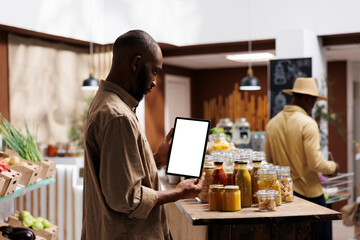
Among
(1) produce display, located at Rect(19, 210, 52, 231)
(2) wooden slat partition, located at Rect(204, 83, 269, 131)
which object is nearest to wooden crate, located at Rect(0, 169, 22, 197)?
(1) produce display, located at Rect(19, 210, 52, 231)

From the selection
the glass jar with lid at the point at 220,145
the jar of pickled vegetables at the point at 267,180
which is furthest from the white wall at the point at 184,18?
the jar of pickled vegetables at the point at 267,180

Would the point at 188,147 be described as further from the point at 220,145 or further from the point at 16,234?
the point at 16,234

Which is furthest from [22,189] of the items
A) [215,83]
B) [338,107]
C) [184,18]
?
[215,83]

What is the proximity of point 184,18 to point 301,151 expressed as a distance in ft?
14.3

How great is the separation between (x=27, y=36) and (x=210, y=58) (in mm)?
3362

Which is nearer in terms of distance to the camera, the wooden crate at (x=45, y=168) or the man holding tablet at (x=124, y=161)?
the man holding tablet at (x=124, y=161)

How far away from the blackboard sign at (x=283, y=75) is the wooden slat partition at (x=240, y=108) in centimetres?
356

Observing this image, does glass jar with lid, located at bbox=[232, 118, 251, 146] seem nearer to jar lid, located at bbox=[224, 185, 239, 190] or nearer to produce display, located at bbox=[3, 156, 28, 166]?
produce display, located at bbox=[3, 156, 28, 166]

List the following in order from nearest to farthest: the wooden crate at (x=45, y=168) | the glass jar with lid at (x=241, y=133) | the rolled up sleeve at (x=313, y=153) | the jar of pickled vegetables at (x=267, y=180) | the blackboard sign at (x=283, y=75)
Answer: the jar of pickled vegetables at (x=267, y=180)
the wooden crate at (x=45, y=168)
the rolled up sleeve at (x=313, y=153)
the glass jar with lid at (x=241, y=133)
the blackboard sign at (x=283, y=75)

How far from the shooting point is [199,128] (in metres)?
2.14

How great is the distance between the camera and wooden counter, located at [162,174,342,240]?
221 centimetres

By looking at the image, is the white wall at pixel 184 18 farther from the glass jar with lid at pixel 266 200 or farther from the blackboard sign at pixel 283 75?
the glass jar with lid at pixel 266 200

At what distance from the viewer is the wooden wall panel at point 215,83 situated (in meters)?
10.4

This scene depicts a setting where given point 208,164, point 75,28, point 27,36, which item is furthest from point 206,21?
point 208,164
